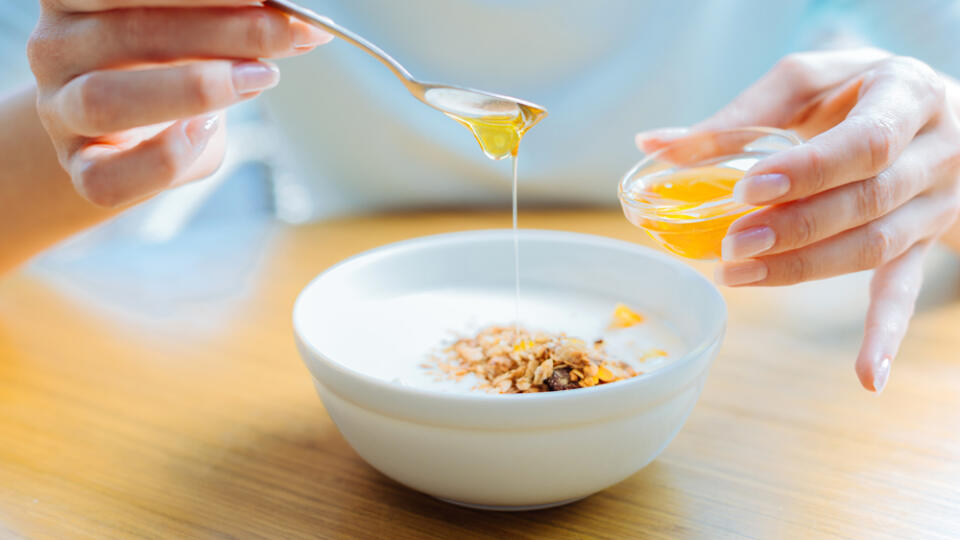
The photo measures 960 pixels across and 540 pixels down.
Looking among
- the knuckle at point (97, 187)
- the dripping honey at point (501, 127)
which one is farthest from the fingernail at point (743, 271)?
the knuckle at point (97, 187)

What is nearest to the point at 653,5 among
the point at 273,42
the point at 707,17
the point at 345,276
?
the point at 707,17

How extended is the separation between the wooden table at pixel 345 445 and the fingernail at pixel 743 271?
0.48ft

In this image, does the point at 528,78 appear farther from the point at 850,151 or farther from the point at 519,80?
the point at 850,151

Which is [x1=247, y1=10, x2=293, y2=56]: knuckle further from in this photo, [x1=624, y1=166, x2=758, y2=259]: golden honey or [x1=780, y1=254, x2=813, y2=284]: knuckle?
[x1=780, y1=254, x2=813, y2=284]: knuckle

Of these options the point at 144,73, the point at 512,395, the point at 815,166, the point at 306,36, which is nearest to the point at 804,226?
the point at 815,166

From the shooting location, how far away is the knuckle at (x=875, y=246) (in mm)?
746

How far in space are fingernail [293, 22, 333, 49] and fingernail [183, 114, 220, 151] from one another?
4.3 inches

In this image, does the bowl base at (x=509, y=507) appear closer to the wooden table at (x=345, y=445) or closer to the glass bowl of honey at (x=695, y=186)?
the wooden table at (x=345, y=445)

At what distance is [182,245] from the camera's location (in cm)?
131

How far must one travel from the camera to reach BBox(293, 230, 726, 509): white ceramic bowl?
20.2 inches

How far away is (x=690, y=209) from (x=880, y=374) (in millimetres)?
249

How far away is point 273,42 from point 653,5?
3.60 ft

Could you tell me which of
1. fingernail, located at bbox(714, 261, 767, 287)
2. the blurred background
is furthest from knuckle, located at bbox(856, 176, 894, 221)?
the blurred background

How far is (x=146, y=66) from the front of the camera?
1.90 ft
